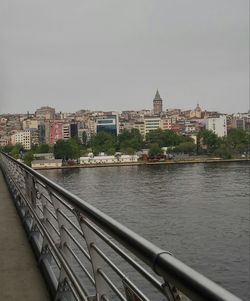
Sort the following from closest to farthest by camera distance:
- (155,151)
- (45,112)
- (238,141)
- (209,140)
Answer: (155,151), (238,141), (209,140), (45,112)

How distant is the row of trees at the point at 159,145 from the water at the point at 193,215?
1489 inches

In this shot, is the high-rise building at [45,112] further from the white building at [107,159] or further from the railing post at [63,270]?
the railing post at [63,270]

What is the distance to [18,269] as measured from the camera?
2.72m

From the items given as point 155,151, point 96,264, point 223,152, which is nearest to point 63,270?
point 96,264

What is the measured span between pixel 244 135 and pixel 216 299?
110 meters

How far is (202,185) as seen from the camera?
177 feet

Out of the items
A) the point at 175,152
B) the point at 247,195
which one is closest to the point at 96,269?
the point at 247,195

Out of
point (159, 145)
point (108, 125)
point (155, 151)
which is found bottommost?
point (155, 151)

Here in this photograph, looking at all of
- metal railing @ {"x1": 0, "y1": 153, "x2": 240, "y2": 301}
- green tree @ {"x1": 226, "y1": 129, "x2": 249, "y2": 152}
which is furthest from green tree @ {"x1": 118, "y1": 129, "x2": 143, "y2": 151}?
metal railing @ {"x1": 0, "y1": 153, "x2": 240, "y2": 301}

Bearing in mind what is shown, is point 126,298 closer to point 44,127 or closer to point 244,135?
point 244,135

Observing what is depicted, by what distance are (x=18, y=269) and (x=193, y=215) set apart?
33.0 metres

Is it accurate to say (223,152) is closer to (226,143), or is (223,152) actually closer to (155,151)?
(226,143)

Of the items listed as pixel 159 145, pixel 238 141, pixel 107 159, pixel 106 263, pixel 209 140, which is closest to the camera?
pixel 106 263

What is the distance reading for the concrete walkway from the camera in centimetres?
224
